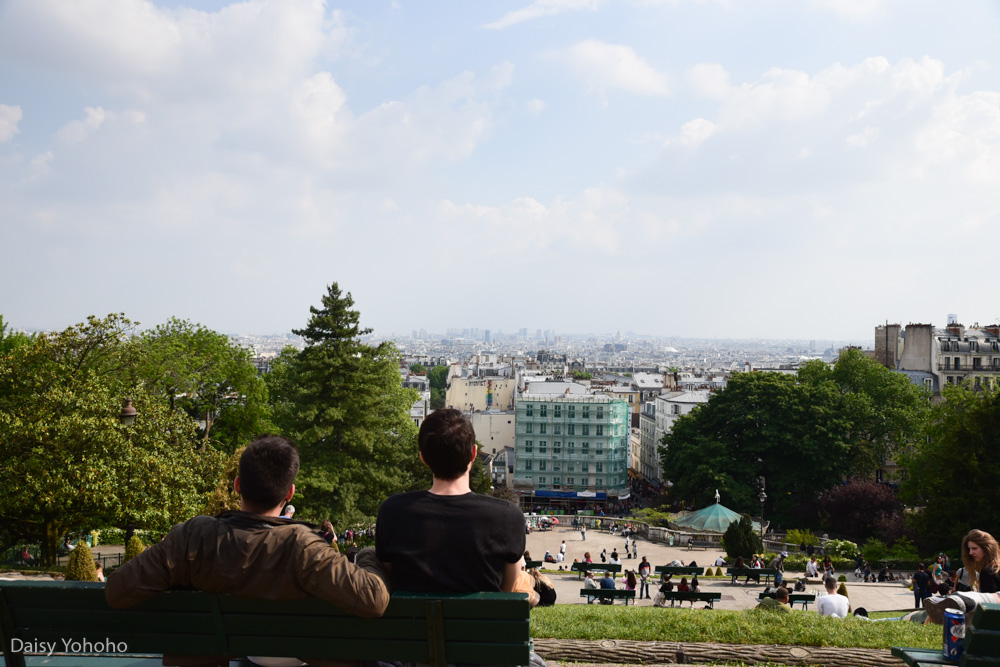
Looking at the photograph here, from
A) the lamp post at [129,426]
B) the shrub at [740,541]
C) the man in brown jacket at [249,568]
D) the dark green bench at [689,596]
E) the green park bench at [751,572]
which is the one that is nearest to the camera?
the man in brown jacket at [249,568]

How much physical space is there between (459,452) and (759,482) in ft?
162

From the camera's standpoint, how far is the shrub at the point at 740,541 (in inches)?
1194

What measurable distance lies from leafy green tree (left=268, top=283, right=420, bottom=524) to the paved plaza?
7.47 m

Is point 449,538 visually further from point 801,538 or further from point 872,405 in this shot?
point 872,405

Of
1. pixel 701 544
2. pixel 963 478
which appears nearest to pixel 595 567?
pixel 963 478

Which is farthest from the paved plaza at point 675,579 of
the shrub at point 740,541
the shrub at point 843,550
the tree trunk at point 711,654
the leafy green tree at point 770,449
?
the tree trunk at point 711,654

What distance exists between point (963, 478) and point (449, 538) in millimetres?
32693

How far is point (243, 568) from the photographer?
313cm

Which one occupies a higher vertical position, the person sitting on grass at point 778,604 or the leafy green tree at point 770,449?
the person sitting on grass at point 778,604

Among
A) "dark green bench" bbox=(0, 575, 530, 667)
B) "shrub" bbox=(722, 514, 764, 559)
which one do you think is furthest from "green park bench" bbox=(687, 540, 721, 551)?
"dark green bench" bbox=(0, 575, 530, 667)

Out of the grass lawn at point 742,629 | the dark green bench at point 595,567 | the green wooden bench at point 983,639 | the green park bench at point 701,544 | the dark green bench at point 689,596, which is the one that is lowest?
the green park bench at point 701,544

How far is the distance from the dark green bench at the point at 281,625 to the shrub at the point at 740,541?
1170 inches

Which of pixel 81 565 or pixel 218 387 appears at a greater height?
pixel 218 387

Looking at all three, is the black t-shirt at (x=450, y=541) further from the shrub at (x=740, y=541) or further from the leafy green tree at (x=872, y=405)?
the leafy green tree at (x=872, y=405)
